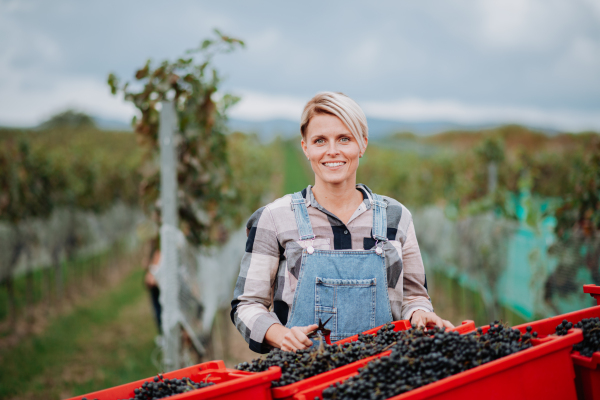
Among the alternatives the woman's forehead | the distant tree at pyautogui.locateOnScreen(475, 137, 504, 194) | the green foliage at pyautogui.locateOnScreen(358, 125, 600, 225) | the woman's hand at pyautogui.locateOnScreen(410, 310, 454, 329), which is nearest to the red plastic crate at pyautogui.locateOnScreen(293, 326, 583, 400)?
the woman's hand at pyautogui.locateOnScreen(410, 310, 454, 329)

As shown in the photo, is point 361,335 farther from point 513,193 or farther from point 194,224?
point 513,193

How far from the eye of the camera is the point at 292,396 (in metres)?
1.21

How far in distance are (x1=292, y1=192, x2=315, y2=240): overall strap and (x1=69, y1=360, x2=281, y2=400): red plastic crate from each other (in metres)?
0.57

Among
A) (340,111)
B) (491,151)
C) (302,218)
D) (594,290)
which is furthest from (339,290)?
(491,151)

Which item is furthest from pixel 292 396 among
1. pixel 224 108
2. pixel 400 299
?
pixel 224 108

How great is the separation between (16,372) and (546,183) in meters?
11.1

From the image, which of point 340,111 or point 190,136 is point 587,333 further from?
point 190,136

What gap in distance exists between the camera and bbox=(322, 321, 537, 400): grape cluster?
1.17 m

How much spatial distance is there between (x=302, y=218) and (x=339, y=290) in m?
0.30

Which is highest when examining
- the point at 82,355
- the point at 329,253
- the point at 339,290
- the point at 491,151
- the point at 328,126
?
the point at 491,151

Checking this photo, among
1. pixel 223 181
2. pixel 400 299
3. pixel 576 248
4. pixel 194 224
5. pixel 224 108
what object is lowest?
pixel 576 248

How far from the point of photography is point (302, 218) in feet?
5.92

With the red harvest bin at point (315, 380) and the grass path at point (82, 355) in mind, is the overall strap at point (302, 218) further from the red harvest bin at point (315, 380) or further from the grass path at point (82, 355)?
the grass path at point (82, 355)

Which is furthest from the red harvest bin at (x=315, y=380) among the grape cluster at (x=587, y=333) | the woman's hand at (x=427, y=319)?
the grape cluster at (x=587, y=333)
